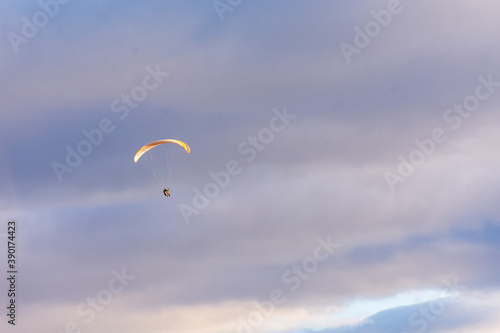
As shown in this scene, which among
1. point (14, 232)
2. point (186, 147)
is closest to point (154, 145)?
point (186, 147)

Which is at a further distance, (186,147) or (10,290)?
(186,147)

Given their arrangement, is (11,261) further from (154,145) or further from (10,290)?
(154,145)

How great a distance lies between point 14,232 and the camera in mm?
110875

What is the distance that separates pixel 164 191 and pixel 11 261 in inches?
1049

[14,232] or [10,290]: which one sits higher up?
[14,232]

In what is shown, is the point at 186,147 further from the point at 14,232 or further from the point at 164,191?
the point at 14,232

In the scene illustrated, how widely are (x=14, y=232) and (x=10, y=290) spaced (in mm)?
8013

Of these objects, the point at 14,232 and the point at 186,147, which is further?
the point at 186,147

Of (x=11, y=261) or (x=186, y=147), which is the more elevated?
(x=186, y=147)

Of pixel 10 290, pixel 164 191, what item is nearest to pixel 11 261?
pixel 10 290

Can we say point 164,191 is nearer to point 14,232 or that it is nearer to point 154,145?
point 154,145

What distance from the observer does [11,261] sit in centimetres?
10500

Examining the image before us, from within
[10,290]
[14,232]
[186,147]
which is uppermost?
[186,147]

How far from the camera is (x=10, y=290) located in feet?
357
